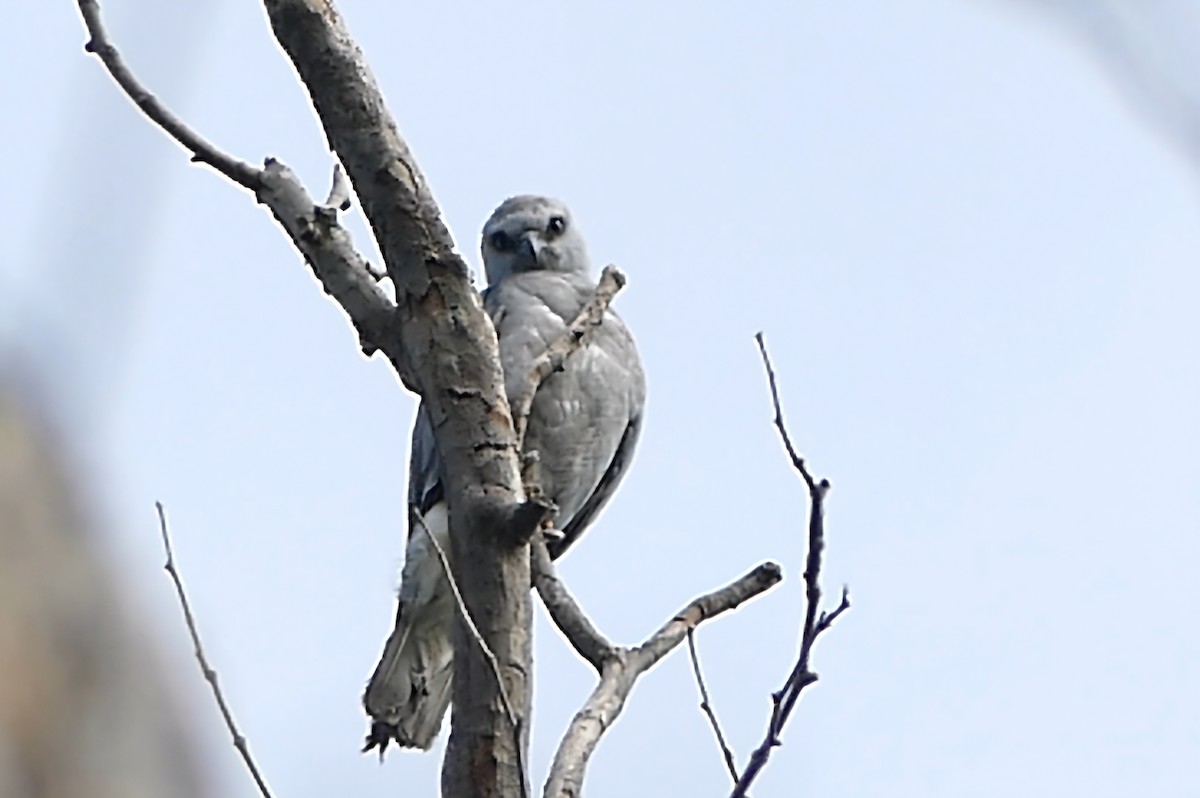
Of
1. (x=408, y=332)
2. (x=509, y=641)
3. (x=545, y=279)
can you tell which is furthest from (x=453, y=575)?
(x=545, y=279)

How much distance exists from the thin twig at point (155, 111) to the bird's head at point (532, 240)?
12.5 feet

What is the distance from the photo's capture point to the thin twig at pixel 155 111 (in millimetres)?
4508

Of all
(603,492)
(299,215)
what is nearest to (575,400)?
(603,492)

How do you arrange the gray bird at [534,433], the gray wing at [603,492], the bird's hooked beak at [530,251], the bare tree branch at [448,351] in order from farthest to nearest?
the bird's hooked beak at [530,251]
the gray wing at [603,492]
the gray bird at [534,433]
the bare tree branch at [448,351]

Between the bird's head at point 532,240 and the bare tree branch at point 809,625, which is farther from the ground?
the bird's head at point 532,240

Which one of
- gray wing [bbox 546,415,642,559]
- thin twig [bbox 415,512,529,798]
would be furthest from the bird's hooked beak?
thin twig [bbox 415,512,529,798]

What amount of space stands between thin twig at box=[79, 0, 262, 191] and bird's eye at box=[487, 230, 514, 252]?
156 inches

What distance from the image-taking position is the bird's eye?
8548 millimetres

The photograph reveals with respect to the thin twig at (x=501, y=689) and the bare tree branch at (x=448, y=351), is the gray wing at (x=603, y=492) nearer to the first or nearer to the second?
the bare tree branch at (x=448, y=351)

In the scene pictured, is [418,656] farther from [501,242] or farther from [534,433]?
[501,242]

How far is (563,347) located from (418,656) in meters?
2.03

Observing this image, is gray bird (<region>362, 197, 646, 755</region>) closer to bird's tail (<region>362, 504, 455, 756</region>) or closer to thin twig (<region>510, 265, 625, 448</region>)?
bird's tail (<region>362, 504, 455, 756</region>)

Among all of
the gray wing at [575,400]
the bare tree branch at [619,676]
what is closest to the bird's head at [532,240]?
the gray wing at [575,400]

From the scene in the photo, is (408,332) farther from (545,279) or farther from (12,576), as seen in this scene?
(545,279)
